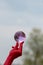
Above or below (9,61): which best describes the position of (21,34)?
above

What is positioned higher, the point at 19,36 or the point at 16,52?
the point at 19,36

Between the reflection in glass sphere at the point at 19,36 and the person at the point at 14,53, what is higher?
the reflection in glass sphere at the point at 19,36

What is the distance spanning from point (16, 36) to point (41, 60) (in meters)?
28.9

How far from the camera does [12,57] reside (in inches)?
192

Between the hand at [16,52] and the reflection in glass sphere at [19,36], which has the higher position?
the reflection in glass sphere at [19,36]

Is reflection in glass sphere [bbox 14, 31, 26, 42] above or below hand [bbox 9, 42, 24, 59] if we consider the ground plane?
above

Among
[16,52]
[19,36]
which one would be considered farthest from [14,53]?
[19,36]

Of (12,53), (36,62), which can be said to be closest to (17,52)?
(12,53)

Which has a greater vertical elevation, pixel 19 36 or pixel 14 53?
pixel 19 36

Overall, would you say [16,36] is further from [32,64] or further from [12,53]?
[32,64]

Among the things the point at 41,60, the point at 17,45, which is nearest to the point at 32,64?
the point at 41,60

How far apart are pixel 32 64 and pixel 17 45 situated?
1133 inches

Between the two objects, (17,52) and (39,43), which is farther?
(39,43)

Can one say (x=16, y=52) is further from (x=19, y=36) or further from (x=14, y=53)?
(x=19, y=36)
